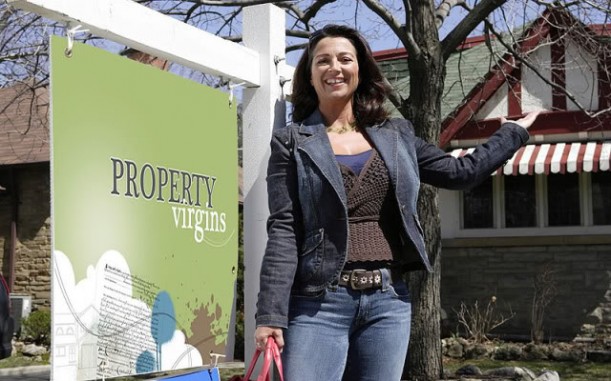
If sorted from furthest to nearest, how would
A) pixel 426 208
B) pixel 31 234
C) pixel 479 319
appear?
pixel 31 234 < pixel 479 319 < pixel 426 208

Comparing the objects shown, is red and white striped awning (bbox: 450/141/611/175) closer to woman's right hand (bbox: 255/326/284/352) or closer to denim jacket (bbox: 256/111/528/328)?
denim jacket (bbox: 256/111/528/328)

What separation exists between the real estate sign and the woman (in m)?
0.69

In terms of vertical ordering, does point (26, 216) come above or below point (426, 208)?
above

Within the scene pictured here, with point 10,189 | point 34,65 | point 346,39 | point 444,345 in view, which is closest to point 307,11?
point 34,65

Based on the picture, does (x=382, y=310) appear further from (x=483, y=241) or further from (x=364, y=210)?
(x=483, y=241)

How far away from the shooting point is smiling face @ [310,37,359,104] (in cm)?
289

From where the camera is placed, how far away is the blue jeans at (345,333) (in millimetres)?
2686

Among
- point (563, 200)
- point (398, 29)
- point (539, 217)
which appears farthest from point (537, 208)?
point (398, 29)

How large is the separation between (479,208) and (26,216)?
9.25 meters

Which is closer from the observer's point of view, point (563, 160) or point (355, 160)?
point (355, 160)

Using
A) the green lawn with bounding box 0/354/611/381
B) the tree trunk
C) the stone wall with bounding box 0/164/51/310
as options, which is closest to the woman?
the tree trunk

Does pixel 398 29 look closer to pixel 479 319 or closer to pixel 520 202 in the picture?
pixel 479 319

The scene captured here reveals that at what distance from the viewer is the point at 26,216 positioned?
710 inches

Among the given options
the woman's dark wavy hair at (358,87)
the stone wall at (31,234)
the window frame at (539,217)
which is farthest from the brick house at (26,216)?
the woman's dark wavy hair at (358,87)
